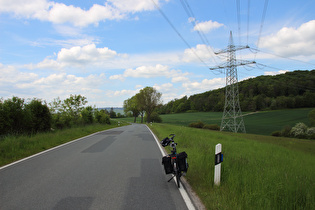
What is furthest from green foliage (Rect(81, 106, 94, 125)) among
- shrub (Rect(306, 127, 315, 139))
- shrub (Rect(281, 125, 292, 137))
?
shrub (Rect(306, 127, 315, 139))

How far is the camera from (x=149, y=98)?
7138 cm

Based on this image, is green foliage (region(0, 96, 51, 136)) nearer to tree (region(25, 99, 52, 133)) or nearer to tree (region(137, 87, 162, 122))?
tree (region(25, 99, 52, 133))

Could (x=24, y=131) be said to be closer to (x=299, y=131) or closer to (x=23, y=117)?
(x=23, y=117)

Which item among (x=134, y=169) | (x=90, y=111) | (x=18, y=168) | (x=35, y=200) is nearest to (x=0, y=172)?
(x=18, y=168)

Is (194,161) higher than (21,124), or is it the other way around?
(21,124)

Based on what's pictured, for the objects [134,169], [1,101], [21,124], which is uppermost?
[1,101]

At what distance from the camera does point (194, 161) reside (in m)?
6.82

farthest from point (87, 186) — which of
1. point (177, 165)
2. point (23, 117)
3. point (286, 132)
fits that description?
point (286, 132)

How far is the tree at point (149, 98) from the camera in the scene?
71000mm

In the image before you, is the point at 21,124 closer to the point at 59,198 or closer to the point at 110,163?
the point at 110,163

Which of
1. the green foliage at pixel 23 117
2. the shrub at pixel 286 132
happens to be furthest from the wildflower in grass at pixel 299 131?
the green foliage at pixel 23 117

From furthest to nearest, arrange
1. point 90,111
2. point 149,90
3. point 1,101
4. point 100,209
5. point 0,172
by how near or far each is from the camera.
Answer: point 149,90 → point 90,111 → point 1,101 → point 0,172 → point 100,209

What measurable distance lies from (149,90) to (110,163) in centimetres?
6453

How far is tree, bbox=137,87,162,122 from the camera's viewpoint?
2795 inches
